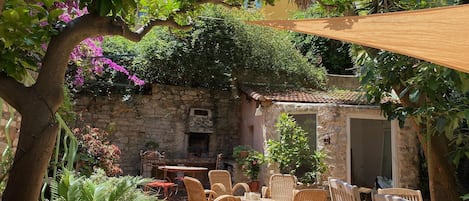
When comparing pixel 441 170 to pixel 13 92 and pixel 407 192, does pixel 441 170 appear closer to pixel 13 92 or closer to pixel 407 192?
pixel 407 192

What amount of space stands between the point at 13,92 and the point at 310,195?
371 cm

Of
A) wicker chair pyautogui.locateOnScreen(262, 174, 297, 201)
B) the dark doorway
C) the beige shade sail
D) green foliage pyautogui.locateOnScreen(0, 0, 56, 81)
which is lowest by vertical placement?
wicker chair pyautogui.locateOnScreen(262, 174, 297, 201)

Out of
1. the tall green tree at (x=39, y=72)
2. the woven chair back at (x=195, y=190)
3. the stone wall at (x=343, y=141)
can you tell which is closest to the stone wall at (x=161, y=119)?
the stone wall at (x=343, y=141)

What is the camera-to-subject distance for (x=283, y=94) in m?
11.0

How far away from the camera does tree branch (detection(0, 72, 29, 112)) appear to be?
1.92 metres

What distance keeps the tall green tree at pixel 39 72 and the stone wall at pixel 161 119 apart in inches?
362

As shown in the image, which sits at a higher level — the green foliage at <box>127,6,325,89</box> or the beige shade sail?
the green foliage at <box>127,6,325,89</box>

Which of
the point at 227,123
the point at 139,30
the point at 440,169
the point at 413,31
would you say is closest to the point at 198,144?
the point at 227,123

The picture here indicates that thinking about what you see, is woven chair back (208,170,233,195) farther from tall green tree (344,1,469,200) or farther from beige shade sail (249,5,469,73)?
beige shade sail (249,5,469,73)

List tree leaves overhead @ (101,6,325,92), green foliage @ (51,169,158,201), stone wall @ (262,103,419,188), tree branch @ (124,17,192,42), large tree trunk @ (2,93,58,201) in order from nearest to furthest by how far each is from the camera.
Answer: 1. large tree trunk @ (2,93,58,201)
2. tree branch @ (124,17,192,42)
3. green foliage @ (51,169,158,201)
4. stone wall @ (262,103,419,188)
5. tree leaves overhead @ (101,6,325,92)

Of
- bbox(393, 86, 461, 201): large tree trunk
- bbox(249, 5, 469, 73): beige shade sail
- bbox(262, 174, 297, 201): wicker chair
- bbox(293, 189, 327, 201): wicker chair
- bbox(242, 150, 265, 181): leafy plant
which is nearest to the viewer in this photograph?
bbox(249, 5, 469, 73): beige shade sail

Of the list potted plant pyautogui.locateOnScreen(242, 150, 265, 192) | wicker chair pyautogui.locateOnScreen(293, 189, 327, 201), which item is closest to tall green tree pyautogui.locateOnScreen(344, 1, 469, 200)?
wicker chair pyautogui.locateOnScreen(293, 189, 327, 201)

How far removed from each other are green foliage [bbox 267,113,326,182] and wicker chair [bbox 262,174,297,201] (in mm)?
2034

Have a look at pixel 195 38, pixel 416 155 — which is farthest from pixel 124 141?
pixel 416 155
